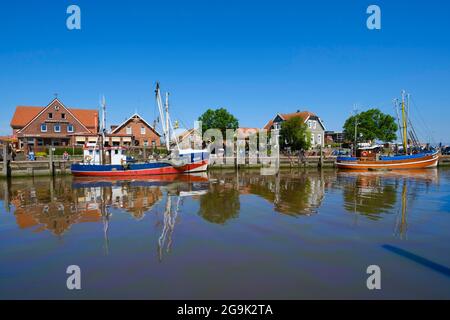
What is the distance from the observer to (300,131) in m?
54.4

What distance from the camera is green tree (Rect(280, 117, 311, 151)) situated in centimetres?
5419

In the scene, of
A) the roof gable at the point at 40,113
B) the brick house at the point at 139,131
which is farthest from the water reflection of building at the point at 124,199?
the roof gable at the point at 40,113

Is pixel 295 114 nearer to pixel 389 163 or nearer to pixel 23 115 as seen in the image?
pixel 389 163

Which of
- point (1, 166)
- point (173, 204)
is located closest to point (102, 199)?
point (173, 204)

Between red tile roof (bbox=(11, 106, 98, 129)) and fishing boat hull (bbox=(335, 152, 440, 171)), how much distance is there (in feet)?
147

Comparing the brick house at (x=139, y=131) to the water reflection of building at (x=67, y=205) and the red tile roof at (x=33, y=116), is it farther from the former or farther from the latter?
the water reflection of building at (x=67, y=205)

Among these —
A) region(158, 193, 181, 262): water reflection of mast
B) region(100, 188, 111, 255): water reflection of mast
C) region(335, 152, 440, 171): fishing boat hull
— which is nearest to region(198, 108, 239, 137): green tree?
region(335, 152, 440, 171): fishing boat hull

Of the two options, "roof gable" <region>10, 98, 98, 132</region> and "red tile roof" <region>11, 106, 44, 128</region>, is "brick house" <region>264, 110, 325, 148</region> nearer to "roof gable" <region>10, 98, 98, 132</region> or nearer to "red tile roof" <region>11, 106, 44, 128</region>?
"roof gable" <region>10, 98, 98, 132</region>

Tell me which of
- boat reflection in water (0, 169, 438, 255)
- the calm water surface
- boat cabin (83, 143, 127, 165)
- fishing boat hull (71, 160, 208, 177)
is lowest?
the calm water surface

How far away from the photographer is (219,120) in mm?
62562

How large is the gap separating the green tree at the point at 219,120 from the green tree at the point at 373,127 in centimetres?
3079

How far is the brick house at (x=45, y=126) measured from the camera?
48.5 meters

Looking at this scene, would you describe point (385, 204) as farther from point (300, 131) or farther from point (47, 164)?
point (300, 131)

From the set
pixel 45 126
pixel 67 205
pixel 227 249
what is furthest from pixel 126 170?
pixel 45 126
